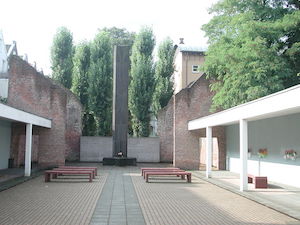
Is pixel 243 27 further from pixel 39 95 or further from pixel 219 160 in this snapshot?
pixel 39 95

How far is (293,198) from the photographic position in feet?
34.9

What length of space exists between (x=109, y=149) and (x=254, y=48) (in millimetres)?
12997

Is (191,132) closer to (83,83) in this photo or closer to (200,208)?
(83,83)

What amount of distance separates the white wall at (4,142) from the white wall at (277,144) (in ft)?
42.3

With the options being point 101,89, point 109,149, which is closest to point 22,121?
point 109,149

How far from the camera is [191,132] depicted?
872 inches

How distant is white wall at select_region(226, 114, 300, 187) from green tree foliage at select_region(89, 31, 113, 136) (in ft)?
43.6

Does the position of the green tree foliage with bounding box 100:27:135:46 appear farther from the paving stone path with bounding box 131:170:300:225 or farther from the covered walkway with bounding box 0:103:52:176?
the paving stone path with bounding box 131:170:300:225

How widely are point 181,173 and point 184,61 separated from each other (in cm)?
2606

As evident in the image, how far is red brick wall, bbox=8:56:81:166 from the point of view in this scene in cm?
2162

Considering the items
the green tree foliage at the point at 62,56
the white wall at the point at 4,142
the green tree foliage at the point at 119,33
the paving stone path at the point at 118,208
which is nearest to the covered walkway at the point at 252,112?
the paving stone path at the point at 118,208

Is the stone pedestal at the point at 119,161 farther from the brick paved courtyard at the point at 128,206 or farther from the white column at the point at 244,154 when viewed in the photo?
the white column at the point at 244,154

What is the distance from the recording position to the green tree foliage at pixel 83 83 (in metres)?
28.6

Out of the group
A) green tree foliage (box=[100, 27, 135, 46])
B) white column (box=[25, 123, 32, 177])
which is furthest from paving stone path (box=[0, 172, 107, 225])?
green tree foliage (box=[100, 27, 135, 46])
